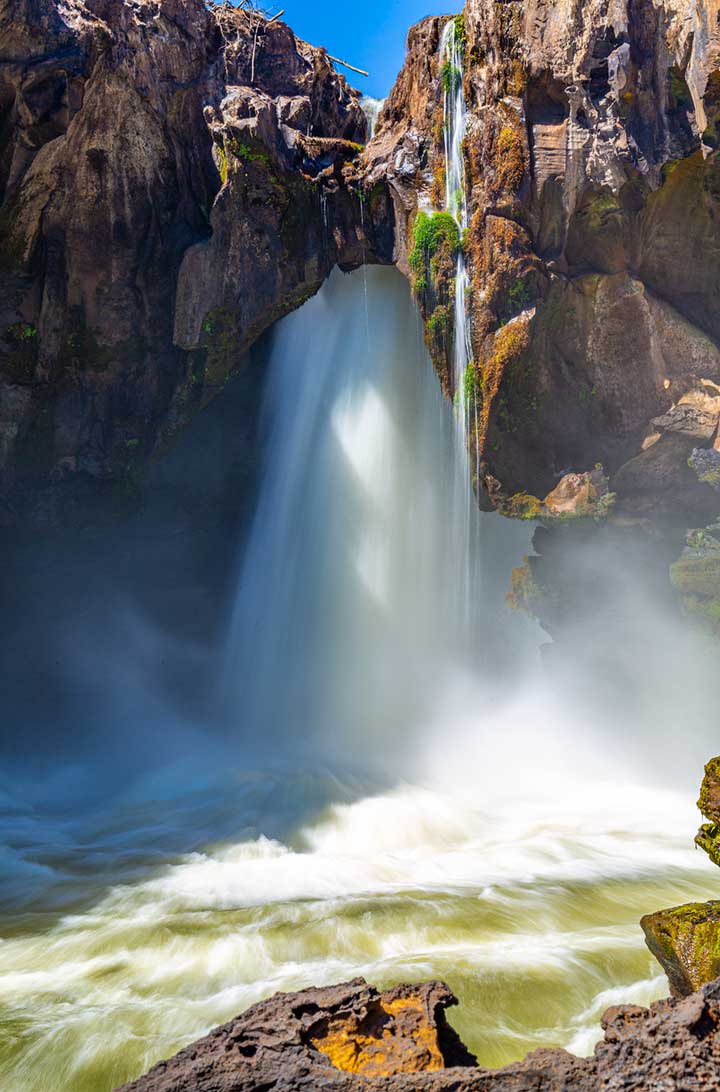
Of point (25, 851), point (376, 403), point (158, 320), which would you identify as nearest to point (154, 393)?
point (158, 320)

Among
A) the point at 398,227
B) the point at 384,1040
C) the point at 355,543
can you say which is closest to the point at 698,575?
the point at 355,543

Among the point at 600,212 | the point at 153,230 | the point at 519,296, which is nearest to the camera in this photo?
the point at 600,212

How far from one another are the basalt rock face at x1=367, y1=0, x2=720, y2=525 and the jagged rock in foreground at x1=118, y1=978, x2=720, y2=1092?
42.4 ft

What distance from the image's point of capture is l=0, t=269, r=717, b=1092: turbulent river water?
6.29 metres

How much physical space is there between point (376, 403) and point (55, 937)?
13782mm

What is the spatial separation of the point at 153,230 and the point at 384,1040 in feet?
55.4

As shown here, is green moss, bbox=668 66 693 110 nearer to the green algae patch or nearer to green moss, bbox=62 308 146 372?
green moss, bbox=62 308 146 372

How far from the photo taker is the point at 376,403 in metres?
18.5

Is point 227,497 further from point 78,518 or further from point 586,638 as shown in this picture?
point 586,638

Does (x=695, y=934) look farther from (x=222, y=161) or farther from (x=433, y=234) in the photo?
(x=222, y=161)

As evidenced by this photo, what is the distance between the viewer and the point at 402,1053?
3570 millimetres

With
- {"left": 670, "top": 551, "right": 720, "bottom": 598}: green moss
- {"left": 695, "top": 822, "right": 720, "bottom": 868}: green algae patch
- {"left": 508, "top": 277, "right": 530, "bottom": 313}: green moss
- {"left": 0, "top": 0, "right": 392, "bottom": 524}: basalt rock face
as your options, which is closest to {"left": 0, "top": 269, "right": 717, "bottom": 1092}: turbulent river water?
{"left": 670, "top": 551, "right": 720, "bottom": 598}: green moss

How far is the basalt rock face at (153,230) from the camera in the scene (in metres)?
15.1

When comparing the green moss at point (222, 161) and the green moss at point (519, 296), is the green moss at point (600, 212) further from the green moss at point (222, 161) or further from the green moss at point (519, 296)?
the green moss at point (222, 161)
